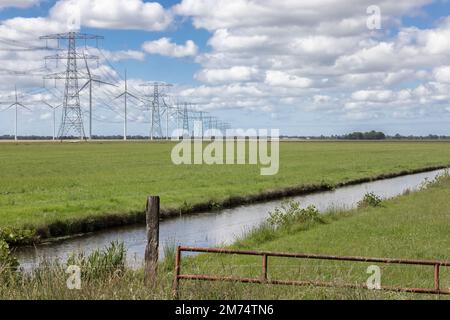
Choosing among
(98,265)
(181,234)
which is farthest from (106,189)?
(98,265)

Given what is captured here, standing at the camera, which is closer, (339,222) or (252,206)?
(339,222)

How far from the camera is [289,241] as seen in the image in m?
20.3

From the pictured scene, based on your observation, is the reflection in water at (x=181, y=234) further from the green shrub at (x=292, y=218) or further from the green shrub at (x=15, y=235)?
the green shrub at (x=292, y=218)

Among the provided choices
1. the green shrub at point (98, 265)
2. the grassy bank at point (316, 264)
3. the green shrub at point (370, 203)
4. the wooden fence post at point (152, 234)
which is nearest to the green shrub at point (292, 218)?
the grassy bank at point (316, 264)

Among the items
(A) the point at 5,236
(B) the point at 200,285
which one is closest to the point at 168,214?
(A) the point at 5,236

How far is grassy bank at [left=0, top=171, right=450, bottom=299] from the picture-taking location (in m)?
9.69

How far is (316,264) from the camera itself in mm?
15375

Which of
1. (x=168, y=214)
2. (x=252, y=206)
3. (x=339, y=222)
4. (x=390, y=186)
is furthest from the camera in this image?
(x=390, y=186)

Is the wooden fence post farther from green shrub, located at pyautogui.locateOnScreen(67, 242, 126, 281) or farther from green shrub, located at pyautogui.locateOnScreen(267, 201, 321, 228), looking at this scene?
green shrub, located at pyautogui.locateOnScreen(267, 201, 321, 228)

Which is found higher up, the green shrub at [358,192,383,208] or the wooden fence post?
the wooden fence post

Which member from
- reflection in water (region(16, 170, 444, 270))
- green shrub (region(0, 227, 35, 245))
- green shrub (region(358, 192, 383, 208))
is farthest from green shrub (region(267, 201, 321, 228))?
green shrub (region(0, 227, 35, 245))
